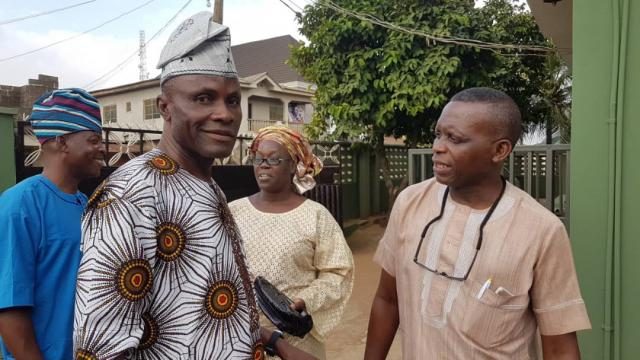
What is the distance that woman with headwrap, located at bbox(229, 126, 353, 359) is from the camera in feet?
6.99

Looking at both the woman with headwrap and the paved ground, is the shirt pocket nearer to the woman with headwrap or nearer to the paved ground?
the woman with headwrap

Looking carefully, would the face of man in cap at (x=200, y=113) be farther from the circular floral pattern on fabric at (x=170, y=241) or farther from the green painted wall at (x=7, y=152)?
the green painted wall at (x=7, y=152)

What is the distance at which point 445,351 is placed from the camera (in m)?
1.35

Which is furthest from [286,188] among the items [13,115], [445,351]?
[13,115]

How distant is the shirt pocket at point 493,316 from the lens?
4.27 feet

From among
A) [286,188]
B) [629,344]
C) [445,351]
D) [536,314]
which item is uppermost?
[286,188]

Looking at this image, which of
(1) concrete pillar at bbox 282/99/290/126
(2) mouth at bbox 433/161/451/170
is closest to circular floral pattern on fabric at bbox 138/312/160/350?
(2) mouth at bbox 433/161/451/170

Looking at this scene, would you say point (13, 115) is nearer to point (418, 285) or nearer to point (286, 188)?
point (286, 188)

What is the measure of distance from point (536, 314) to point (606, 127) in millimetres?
1271

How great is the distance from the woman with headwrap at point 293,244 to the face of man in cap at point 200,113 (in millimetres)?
1019

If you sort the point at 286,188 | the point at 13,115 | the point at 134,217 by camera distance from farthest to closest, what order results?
the point at 13,115
the point at 286,188
the point at 134,217

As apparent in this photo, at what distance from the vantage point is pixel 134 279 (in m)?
0.93

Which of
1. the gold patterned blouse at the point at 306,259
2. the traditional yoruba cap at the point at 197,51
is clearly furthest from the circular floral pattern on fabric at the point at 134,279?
the gold patterned blouse at the point at 306,259

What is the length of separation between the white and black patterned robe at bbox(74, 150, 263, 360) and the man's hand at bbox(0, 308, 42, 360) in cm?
74
